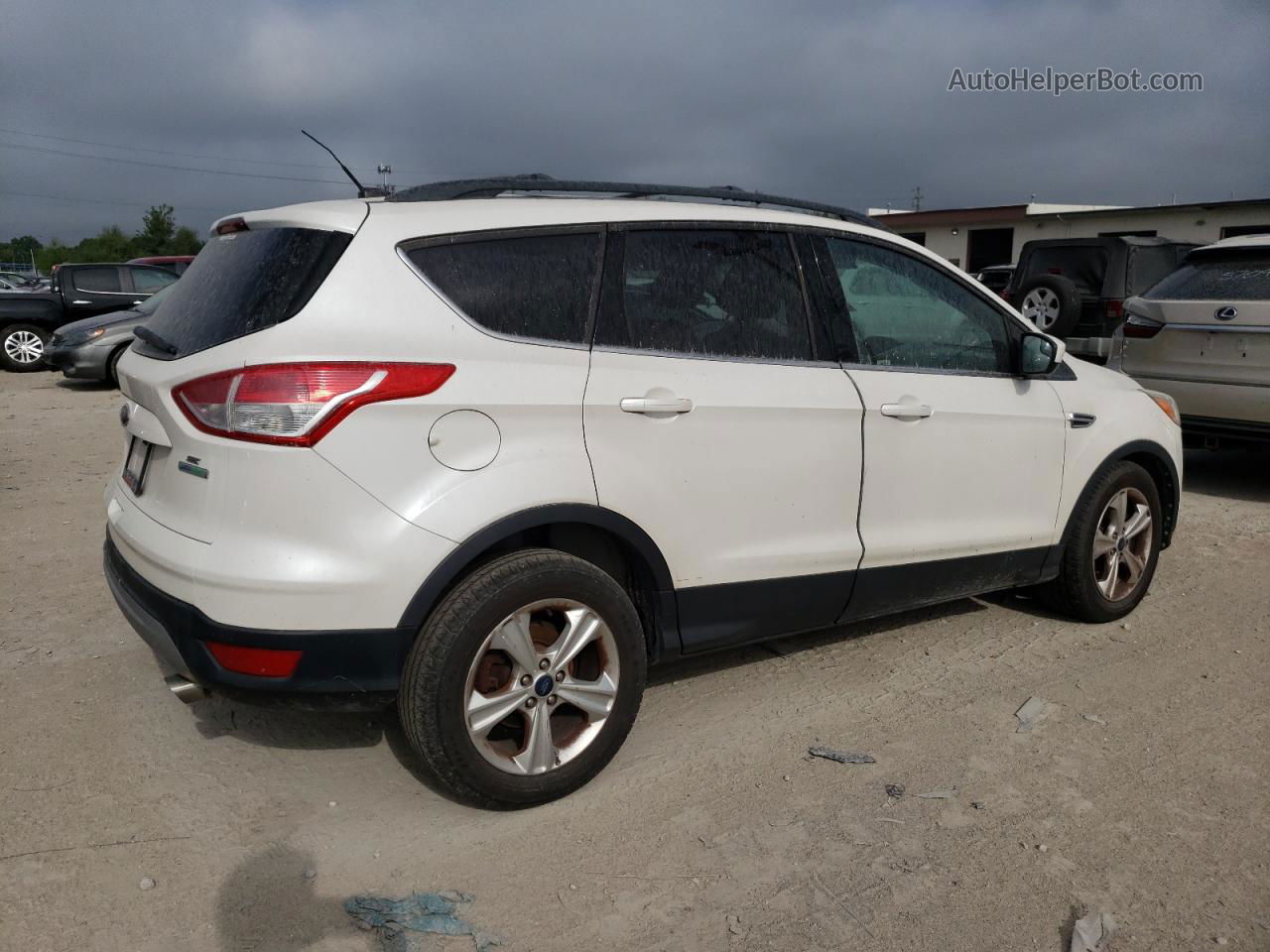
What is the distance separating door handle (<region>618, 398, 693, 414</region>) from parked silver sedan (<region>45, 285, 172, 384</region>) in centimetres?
1149

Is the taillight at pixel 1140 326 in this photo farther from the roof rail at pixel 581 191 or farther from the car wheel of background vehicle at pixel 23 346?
the car wheel of background vehicle at pixel 23 346

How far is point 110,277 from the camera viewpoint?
16297 mm

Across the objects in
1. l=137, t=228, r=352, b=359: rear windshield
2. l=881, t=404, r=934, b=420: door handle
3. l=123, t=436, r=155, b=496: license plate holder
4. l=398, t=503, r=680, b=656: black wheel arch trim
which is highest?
l=137, t=228, r=352, b=359: rear windshield

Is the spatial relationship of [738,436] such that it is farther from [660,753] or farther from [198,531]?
[198,531]

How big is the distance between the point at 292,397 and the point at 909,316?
244 centimetres

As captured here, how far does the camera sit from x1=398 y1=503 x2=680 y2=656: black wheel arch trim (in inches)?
112

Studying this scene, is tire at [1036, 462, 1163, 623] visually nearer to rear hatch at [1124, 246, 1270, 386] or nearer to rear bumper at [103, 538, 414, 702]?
rear hatch at [1124, 246, 1270, 386]

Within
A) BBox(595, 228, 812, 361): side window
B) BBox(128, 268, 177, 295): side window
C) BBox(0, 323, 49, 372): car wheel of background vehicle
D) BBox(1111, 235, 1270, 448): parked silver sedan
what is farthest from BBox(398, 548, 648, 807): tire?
BBox(128, 268, 177, 295): side window

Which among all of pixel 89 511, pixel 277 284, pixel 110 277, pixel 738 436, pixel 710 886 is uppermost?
pixel 110 277

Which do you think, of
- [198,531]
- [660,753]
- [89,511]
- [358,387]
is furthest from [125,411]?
[89,511]

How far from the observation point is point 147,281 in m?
16.6

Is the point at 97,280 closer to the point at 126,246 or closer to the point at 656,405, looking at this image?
the point at 656,405

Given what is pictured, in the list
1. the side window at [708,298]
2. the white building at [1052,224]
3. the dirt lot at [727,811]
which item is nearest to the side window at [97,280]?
the dirt lot at [727,811]

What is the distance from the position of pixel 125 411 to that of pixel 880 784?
9.01 feet
